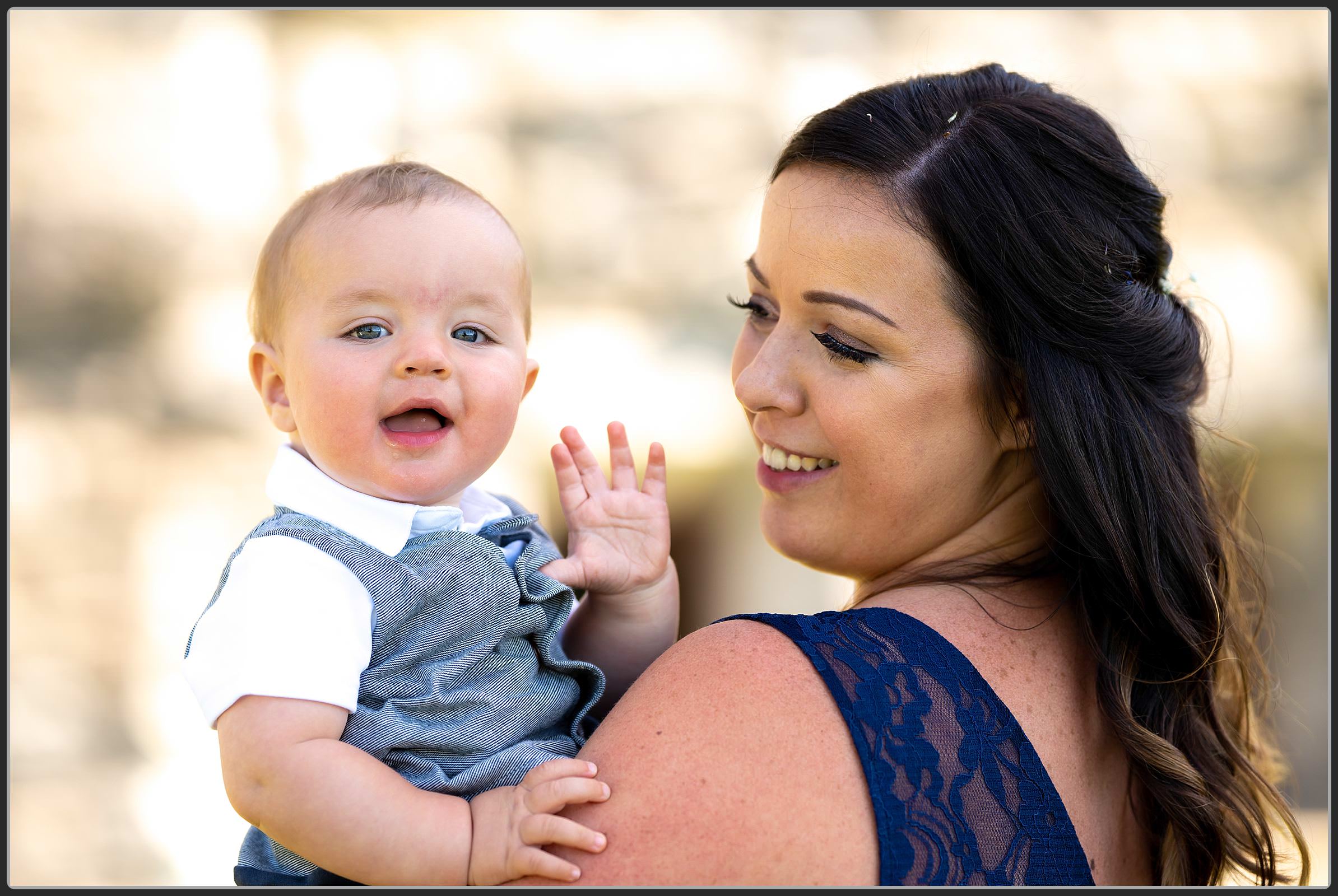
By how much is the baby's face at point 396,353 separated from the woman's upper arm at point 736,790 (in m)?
0.51

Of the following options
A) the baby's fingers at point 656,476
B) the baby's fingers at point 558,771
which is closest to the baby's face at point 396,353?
the baby's fingers at point 656,476

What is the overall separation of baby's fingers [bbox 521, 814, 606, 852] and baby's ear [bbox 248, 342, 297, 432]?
753mm

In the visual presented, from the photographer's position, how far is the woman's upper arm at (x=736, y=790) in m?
1.42

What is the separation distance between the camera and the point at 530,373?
6.63 feet

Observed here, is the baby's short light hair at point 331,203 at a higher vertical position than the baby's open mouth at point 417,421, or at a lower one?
higher

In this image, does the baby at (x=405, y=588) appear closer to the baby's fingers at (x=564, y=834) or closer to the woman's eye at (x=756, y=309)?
the baby's fingers at (x=564, y=834)

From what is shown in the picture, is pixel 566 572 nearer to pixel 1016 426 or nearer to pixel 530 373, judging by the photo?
pixel 530 373

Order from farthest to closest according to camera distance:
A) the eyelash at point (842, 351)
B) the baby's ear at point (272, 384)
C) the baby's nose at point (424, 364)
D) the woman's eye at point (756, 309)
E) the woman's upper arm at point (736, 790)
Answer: the woman's eye at point (756, 309) < the eyelash at point (842, 351) < the baby's ear at point (272, 384) < the baby's nose at point (424, 364) < the woman's upper arm at point (736, 790)

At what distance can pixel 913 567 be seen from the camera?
2041 millimetres

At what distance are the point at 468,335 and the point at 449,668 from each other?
52 cm

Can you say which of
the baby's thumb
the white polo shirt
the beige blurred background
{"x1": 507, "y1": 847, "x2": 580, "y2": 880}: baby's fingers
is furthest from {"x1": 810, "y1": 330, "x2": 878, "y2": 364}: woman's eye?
the beige blurred background

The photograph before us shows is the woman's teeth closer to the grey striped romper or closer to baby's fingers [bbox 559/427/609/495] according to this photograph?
baby's fingers [bbox 559/427/609/495]

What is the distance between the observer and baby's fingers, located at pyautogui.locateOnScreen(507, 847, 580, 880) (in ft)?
4.69

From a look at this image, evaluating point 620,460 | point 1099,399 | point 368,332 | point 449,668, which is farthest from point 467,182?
point 449,668
